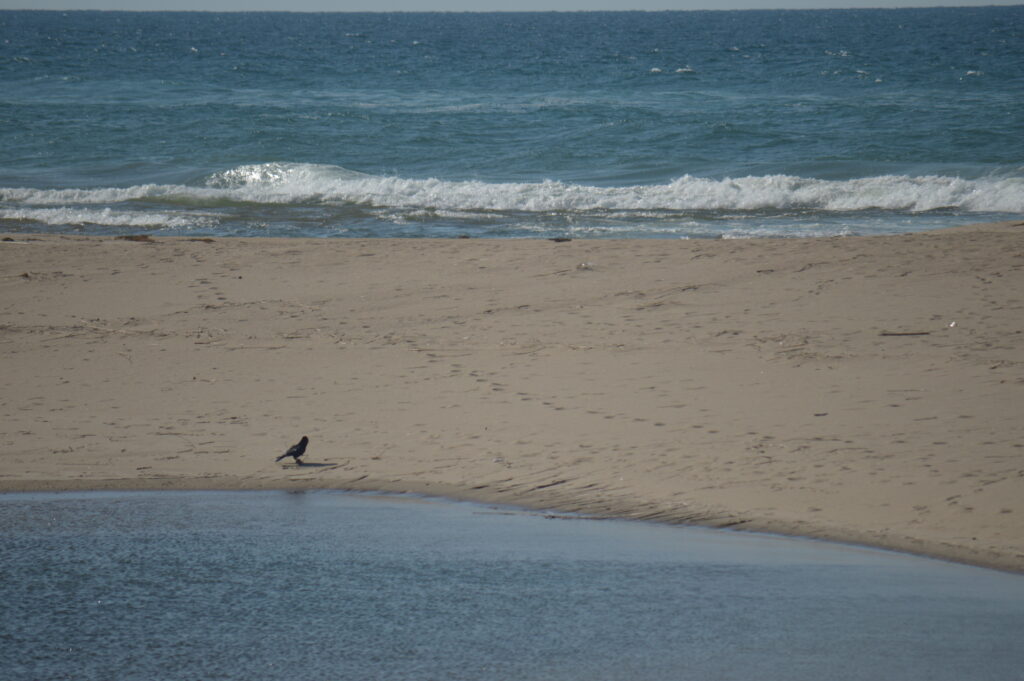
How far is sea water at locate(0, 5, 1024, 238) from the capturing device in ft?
55.6

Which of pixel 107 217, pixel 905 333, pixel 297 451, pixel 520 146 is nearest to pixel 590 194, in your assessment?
pixel 520 146

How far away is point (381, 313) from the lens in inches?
372

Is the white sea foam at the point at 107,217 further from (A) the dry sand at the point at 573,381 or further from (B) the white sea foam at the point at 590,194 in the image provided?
(A) the dry sand at the point at 573,381

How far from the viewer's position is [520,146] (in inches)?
990

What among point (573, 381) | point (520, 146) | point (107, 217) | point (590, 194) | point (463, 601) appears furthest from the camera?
point (520, 146)

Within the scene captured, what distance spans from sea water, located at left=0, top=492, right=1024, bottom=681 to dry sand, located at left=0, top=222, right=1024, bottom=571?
1.36 feet

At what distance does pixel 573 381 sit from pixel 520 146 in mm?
18485

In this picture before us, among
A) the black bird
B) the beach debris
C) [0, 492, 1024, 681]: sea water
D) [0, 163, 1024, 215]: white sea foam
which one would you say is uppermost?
[0, 163, 1024, 215]: white sea foam

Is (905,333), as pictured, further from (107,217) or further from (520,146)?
(520,146)

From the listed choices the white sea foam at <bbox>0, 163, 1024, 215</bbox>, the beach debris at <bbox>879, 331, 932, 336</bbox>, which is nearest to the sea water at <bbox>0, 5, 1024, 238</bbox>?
the white sea foam at <bbox>0, 163, 1024, 215</bbox>

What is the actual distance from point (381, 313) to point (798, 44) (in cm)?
5823

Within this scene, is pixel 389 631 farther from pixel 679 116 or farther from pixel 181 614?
pixel 679 116

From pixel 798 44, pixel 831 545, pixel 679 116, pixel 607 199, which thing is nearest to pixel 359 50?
pixel 798 44

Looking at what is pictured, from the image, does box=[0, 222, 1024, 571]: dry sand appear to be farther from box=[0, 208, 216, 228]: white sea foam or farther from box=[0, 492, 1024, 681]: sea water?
box=[0, 208, 216, 228]: white sea foam
